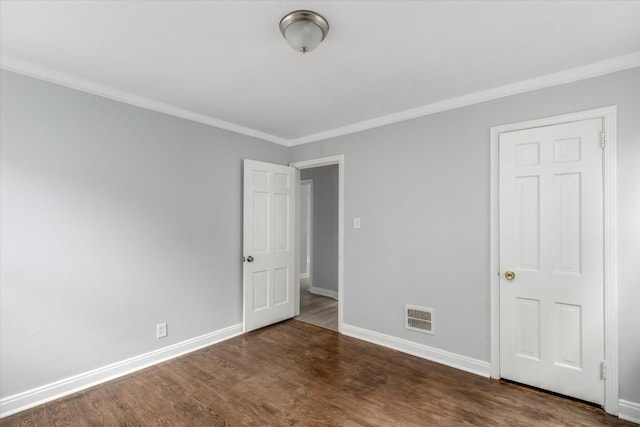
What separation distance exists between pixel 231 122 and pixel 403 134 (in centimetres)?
190

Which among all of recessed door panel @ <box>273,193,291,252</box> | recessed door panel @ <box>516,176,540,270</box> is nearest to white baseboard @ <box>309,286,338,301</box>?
recessed door panel @ <box>273,193,291,252</box>

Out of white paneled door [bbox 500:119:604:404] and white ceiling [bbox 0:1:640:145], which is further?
white paneled door [bbox 500:119:604:404]

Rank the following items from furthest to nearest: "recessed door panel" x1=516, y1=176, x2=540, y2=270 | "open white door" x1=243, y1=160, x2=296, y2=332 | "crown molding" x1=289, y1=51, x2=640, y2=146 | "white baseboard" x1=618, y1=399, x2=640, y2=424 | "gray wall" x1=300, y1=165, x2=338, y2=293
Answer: "gray wall" x1=300, y1=165, x2=338, y2=293
"open white door" x1=243, y1=160, x2=296, y2=332
"recessed door panel" x1=516, y1=176, x2=540, y2=270
"crown molding" x1=289, y1=51, x2=640, y2=146
"white baseboard" x1=618, y1=399, x2=640, y2=424

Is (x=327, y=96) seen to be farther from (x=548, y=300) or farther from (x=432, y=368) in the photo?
(x=432, y=368)

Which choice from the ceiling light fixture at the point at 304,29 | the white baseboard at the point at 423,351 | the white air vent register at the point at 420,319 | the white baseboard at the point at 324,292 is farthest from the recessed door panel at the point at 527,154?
the white baseboard at the point at 324,292

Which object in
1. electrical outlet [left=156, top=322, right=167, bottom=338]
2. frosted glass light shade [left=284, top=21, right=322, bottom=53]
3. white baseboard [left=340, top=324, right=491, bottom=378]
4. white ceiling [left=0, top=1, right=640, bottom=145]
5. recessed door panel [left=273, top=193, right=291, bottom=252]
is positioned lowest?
white baseboard [left=340, top=324, right=491, bottom=378]

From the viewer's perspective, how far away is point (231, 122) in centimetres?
346

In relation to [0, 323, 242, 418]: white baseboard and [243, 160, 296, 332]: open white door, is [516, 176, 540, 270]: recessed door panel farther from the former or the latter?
[0, 323, 242, 418]: white baseboard

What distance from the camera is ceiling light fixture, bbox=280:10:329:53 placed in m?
1.63

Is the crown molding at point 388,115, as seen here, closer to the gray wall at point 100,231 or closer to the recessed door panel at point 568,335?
the gray wall at point 100,231

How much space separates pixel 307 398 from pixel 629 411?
216 centimetres

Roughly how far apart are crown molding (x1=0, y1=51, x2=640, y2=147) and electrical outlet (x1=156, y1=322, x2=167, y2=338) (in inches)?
80.2

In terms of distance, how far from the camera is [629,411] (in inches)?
79.5

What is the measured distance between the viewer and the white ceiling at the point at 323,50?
163 centimetres
